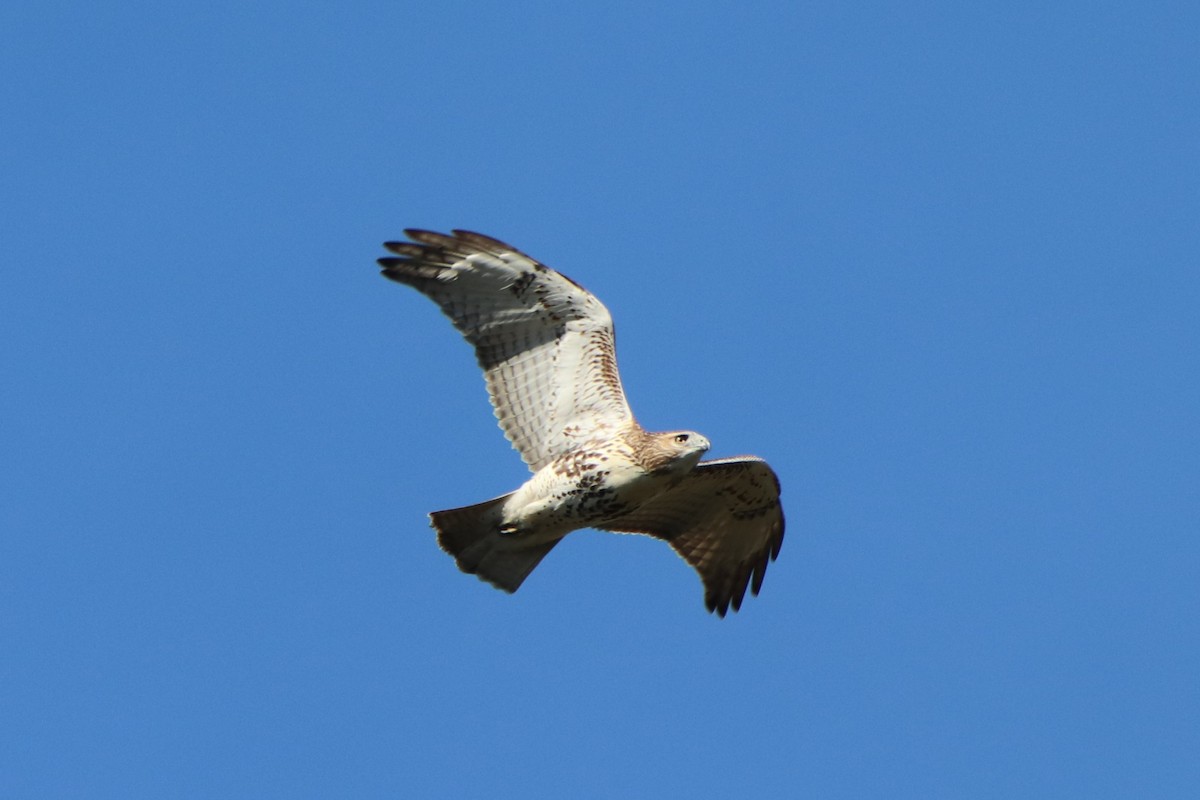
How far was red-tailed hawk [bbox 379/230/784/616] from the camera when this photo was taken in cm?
1371

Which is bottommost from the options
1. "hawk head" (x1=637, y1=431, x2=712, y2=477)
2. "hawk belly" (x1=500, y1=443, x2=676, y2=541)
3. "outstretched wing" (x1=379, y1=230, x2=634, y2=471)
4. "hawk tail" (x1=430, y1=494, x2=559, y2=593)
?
"hawk tail" (x1=430, y1=494, x2=559, y2=593)

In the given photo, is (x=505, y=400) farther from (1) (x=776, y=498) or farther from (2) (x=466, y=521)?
(1) (x=776, y=498)

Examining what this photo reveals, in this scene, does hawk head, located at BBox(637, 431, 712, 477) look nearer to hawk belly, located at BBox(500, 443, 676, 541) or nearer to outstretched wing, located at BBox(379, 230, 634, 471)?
hawk belly, located at BBox(500, 443, 676, 541)

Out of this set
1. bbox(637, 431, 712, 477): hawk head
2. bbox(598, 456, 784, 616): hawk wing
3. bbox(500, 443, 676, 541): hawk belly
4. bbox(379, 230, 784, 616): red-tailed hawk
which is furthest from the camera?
bbox(598, 456, 784, 616): hawk wing

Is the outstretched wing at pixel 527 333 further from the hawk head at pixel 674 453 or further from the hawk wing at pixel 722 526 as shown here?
the hawk wing at pixel 722 526

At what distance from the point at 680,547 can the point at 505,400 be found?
2.11 m

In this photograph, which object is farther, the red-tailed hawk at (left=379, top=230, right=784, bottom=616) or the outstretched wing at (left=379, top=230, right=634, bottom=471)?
the outstretched wing at (left=379, top=230, right=634, bottom=471)

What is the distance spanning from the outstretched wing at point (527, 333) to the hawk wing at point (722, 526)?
0.92 metres

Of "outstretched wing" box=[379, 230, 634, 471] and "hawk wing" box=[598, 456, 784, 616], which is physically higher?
"outstretched wing" box=[379, 230, 634, 471]

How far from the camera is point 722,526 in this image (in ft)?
49.4

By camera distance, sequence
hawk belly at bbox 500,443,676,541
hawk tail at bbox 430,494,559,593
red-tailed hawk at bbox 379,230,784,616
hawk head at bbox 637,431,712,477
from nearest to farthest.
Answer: hawk head at bbox 637,431,712,477
hawk belly at bbox 500,443,676,541
red-tailed hawk at bbox 379,230,784,616
hawk tail at bbox 430,494,559,593

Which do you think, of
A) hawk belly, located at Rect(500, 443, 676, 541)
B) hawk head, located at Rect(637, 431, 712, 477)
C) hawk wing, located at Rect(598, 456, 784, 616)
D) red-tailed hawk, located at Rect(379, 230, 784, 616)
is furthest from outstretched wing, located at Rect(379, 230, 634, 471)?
hawk wing, located at Rect(598, 456, 784, 616)

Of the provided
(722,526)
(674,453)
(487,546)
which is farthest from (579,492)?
(722,526)

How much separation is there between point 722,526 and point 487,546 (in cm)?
214
